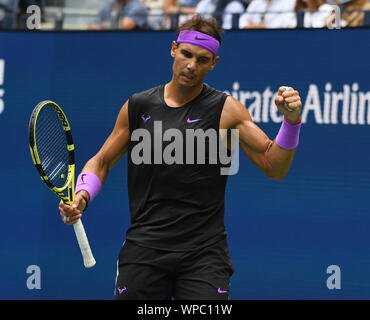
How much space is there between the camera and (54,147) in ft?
13.6

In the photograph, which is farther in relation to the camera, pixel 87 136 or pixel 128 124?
pixel 87 136

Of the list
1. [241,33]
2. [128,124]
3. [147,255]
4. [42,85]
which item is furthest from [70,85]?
[147,255]

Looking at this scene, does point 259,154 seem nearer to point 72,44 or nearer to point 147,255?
point 147,255

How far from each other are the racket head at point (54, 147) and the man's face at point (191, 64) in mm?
703

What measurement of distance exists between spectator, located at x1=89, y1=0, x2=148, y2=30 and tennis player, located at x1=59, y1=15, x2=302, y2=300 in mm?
2101

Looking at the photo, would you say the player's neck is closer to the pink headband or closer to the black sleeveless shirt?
the black sleeveless shirt

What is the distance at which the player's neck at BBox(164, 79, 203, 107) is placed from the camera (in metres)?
3.72

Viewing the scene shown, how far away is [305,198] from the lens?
16.8ft

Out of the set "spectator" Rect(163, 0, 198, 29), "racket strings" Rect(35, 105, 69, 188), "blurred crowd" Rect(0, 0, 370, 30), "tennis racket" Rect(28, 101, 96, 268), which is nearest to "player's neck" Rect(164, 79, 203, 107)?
"tennis racket" Rect(28, 101, 96, 268)

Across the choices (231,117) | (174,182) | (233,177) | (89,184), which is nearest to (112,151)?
(89,184)

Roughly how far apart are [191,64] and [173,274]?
1.05m
